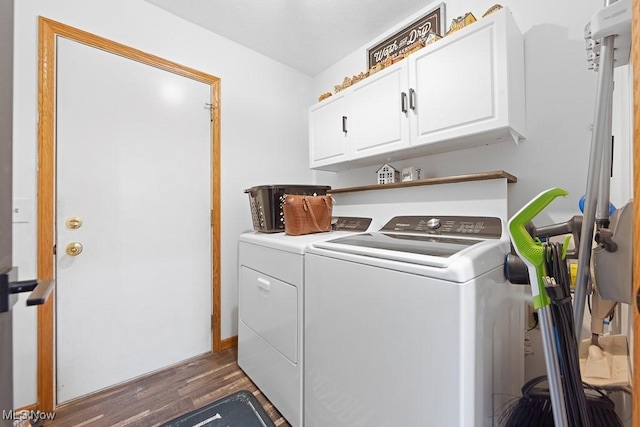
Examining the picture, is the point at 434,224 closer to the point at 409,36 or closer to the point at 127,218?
the point at 409,36

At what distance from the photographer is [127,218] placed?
1.71 metres

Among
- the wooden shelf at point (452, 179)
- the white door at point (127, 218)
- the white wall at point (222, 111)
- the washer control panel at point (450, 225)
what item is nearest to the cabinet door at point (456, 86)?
the wooden shelf at point (452, 179)

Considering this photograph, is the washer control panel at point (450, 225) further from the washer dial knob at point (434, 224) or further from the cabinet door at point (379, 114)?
the cabinet door at point (379, 114)

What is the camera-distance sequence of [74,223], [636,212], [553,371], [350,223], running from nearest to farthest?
1. [636,212]
2. [553,371]
3. [74,223]
4. [350,223]

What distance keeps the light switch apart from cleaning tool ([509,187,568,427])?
2176 millimetres

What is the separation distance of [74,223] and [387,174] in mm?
2014

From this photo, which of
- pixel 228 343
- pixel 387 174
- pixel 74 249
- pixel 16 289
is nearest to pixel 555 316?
pixel 16 289

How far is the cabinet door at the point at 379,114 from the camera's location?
164cm

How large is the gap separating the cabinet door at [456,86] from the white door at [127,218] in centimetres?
156

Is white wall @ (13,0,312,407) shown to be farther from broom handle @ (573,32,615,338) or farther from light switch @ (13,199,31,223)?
broom handle @ (573,32,615,338)

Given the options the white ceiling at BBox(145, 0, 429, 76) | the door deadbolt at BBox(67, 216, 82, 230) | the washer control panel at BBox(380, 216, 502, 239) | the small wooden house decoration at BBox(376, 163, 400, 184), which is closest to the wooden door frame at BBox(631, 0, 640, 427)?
the washer control panel at BBox(380, 216, 502, 239)

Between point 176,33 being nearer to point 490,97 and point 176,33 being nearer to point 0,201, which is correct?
point 0,201

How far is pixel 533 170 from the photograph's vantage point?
142cm

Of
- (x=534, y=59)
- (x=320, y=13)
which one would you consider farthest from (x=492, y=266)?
(x=320, y=13)
